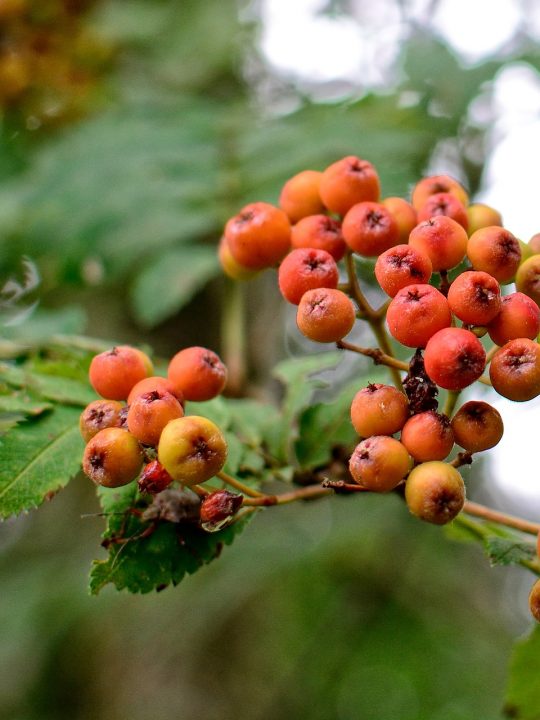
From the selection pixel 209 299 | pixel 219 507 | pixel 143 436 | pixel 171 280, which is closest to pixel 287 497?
pixel 219 507

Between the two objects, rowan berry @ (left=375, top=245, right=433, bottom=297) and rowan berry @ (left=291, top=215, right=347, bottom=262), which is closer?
rowan berry @ (left=375, top=245, right=433, bottom=297)

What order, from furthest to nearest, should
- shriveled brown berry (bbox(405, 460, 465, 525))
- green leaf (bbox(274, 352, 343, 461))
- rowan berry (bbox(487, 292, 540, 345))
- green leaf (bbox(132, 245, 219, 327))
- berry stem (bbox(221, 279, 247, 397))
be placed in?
berry stem (bbox(221, 279, 247, 397)) → green leaf (bbox(132, 245, 219, 327)) → green leaf (bbox(274, 352, 343, 461)) → rowan berry (bbox(487, 292, 540, 345)) → shriveled brown berry (bbox(405, 460, 465, 525))

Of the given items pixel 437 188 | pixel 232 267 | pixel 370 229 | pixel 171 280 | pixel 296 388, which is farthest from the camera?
pixel 171 280

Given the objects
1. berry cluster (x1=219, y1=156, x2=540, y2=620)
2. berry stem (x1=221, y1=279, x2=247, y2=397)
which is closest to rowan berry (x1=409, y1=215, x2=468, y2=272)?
berry cluster (x1=219, y1=156, x2=540, y2=620)

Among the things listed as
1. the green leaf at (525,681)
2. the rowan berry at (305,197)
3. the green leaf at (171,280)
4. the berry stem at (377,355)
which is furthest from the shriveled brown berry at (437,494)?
the green leaf at (171,280)

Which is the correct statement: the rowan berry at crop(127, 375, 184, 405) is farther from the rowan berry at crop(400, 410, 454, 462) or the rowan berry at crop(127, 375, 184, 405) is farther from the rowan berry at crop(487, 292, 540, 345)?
the rowan berry at crop(487, 292, 540, 345)

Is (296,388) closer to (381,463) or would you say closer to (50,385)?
(50,385)
